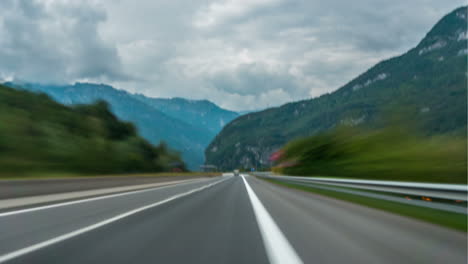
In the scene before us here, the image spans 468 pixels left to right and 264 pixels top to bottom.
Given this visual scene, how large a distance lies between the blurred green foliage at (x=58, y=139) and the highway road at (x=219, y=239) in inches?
839

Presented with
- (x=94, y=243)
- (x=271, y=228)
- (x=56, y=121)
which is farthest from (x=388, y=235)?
(x=56, y=121)

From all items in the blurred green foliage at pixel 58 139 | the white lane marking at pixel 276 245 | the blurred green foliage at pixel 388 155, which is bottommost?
the white lane marking at pixel 276 245

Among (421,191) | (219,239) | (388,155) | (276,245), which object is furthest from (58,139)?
(276,245)

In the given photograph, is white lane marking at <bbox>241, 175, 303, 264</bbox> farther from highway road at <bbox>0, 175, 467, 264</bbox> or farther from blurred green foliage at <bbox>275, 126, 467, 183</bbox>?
blurred green foliage at <bbox>275, 126, 467, 183</bbox>

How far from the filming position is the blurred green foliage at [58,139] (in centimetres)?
3145

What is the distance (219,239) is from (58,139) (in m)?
37.5

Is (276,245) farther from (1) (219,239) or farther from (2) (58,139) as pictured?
(2) (58,139)

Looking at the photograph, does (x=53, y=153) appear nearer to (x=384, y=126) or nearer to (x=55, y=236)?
(x=384, y=126)

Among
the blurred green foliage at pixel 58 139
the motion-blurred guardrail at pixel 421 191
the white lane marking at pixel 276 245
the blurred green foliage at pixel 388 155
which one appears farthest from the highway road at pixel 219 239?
the blurred green foliage at pixel 58 139

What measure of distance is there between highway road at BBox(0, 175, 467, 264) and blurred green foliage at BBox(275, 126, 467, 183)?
5.70 m

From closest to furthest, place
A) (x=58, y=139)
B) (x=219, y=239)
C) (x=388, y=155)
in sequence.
A: (x=219, y=239)
(x=388, y=155)
(x=58, y=139)

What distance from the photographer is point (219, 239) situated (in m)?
6.35

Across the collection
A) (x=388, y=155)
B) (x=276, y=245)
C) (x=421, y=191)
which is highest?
(x=388, y=155)

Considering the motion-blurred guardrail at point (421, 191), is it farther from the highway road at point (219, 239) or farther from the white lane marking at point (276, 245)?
the white lane marking at point (276, 245)
